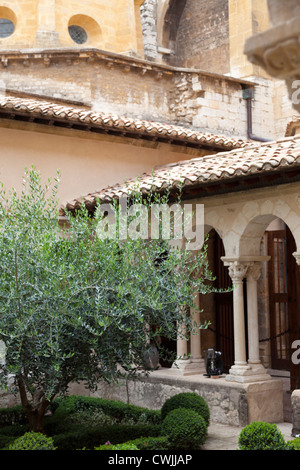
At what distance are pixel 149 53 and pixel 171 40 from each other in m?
1.04

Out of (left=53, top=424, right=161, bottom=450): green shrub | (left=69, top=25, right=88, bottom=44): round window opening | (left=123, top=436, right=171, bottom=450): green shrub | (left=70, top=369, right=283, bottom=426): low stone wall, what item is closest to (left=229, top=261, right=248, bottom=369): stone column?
(left=70, top=369, right=283, bottom=426): low stone wall

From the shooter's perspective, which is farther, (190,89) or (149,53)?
(149,53)

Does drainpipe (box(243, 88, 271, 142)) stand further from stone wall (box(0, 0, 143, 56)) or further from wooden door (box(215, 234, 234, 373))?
wooden door (box(215, 234, 234, 373))

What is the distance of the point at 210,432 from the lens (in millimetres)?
8414

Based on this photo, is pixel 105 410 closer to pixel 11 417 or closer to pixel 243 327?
pixel 11 417

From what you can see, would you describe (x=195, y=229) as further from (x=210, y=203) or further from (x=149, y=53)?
(x=149, y=53)

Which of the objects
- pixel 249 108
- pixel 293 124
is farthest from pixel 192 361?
pixel 249 108

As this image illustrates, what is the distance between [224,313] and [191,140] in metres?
3.23

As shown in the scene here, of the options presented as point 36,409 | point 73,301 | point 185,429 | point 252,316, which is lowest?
point 185,429

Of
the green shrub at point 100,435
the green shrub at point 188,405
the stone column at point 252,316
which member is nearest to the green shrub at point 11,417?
the green shrub at point 100,435

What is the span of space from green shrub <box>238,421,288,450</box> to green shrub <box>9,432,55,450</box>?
1867 mm

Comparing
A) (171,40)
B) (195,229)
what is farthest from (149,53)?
(195,229)

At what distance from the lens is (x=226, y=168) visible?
8.82 meters

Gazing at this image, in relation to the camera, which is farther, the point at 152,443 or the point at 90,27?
the point at 90,27
